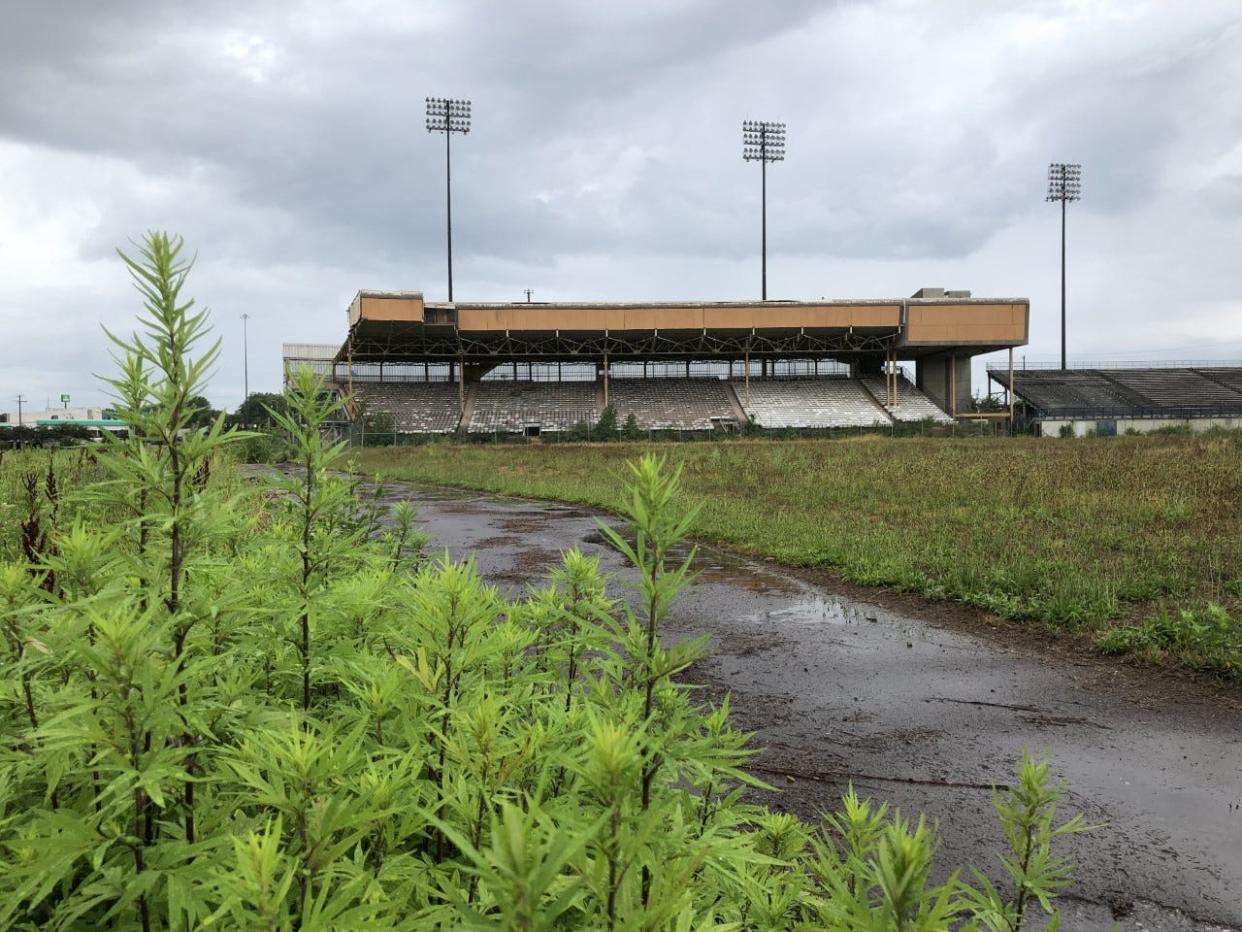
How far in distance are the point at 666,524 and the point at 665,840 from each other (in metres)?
0.39

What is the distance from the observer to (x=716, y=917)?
1223mm

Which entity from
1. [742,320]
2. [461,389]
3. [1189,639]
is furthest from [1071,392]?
[1189,639]

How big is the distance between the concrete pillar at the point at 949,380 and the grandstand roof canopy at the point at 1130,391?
6.92ft

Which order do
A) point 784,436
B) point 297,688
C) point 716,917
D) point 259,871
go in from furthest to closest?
point 784,436 → point 297,688 → point 716,917 → point 259,871

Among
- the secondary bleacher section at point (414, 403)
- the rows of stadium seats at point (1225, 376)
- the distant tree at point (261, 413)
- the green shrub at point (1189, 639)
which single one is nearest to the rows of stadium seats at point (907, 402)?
the rows of stadium seats at point (1225, 376)

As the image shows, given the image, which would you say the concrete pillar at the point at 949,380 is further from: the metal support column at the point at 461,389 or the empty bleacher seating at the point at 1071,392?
the metal support column at the point at 461,389

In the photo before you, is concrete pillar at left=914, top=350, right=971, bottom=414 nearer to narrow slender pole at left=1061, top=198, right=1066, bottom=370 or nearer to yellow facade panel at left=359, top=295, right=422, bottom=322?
narrow slender pole at left=1061, top=198, right=1066, bottom=370

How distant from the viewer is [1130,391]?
51531 mm

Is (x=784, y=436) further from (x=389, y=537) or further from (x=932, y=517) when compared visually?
(x=389, y=537)

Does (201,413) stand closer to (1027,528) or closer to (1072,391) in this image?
(1027,528)

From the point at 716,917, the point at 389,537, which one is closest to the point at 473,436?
the point at 389,537

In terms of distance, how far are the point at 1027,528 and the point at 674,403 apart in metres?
41.5

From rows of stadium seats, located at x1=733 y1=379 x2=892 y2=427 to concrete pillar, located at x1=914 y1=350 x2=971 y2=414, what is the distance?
5.75 m

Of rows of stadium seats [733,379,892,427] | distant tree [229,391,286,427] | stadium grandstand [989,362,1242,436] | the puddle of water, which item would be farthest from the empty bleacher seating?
distant tree [229,391,286,427]
